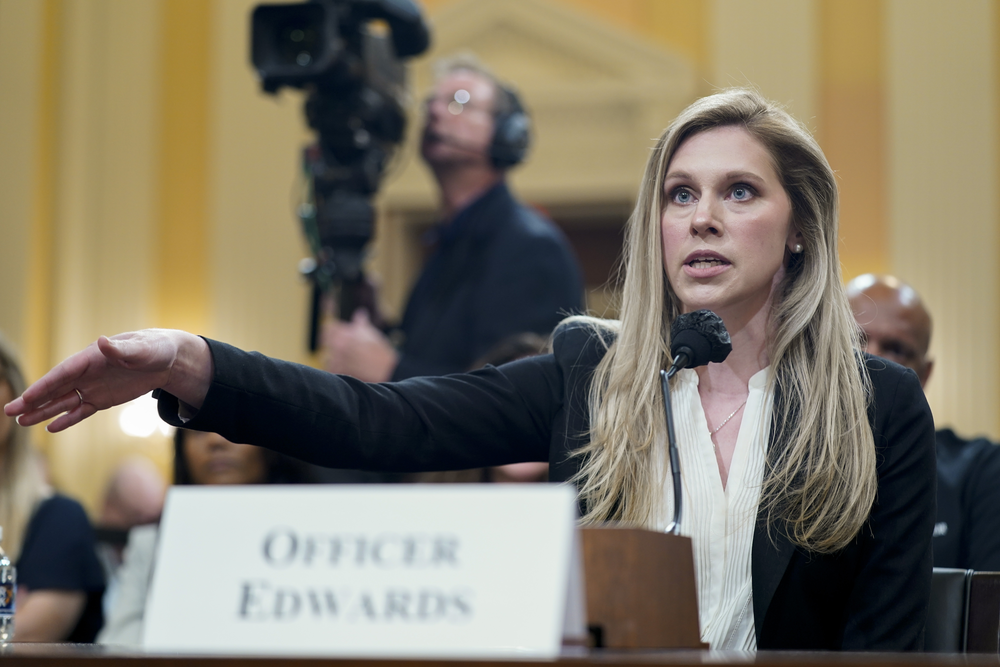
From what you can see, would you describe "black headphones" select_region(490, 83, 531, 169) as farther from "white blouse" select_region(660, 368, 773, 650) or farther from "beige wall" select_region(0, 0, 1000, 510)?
"beige wall" select_region(0, 0, 1000, 510)

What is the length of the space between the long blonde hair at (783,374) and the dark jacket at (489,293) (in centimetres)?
121

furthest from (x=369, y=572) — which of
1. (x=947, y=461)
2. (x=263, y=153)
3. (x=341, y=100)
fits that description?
(x=263, y=153)

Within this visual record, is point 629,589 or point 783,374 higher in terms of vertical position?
point 783,374

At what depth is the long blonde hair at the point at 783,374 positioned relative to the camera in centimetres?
137

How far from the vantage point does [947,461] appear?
254 cm

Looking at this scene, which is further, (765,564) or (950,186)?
(950,186)

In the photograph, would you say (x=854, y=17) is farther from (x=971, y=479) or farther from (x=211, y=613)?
(x=211, y=613)

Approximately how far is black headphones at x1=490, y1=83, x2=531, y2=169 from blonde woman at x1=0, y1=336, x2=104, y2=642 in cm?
138

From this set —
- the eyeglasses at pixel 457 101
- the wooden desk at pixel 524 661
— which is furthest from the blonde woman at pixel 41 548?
the wooden desk at pixel 524 661

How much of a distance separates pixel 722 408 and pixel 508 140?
1886 mm

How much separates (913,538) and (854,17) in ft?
17.1

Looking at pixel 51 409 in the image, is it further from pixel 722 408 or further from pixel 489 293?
pixel 489 293

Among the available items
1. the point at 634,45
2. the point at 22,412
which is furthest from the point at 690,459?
the point at 634,45

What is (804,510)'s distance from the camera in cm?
134
